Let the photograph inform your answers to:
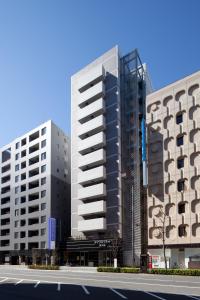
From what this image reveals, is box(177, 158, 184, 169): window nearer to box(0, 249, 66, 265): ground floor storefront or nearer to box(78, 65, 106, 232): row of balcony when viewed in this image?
box(78, 65, 106, 232): row of balcony

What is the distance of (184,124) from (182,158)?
5.91 meters

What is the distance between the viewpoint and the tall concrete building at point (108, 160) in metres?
77.1

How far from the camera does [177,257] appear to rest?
2694 inches

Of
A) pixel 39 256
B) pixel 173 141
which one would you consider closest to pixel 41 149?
pixel 39 256

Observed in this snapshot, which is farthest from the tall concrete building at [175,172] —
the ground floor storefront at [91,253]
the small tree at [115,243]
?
the ground floor storefront at [91,253]

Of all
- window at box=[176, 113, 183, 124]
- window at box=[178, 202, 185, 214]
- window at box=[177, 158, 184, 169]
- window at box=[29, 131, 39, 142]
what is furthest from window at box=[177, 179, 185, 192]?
window at box=[29, 131, 39, 142]

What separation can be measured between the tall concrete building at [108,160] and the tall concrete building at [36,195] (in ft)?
36.0

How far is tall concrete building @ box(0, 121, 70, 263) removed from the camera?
9788cm

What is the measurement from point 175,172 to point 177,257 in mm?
14059

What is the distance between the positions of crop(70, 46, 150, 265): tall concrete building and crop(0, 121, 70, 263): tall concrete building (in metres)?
11.0

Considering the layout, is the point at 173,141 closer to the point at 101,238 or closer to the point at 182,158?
the point at 182,158

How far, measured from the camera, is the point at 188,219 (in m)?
67.2

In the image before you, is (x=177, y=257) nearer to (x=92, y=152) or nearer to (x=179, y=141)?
(x=179, y=141)

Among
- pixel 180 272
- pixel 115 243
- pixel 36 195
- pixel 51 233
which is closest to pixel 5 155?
pixel 36 195
